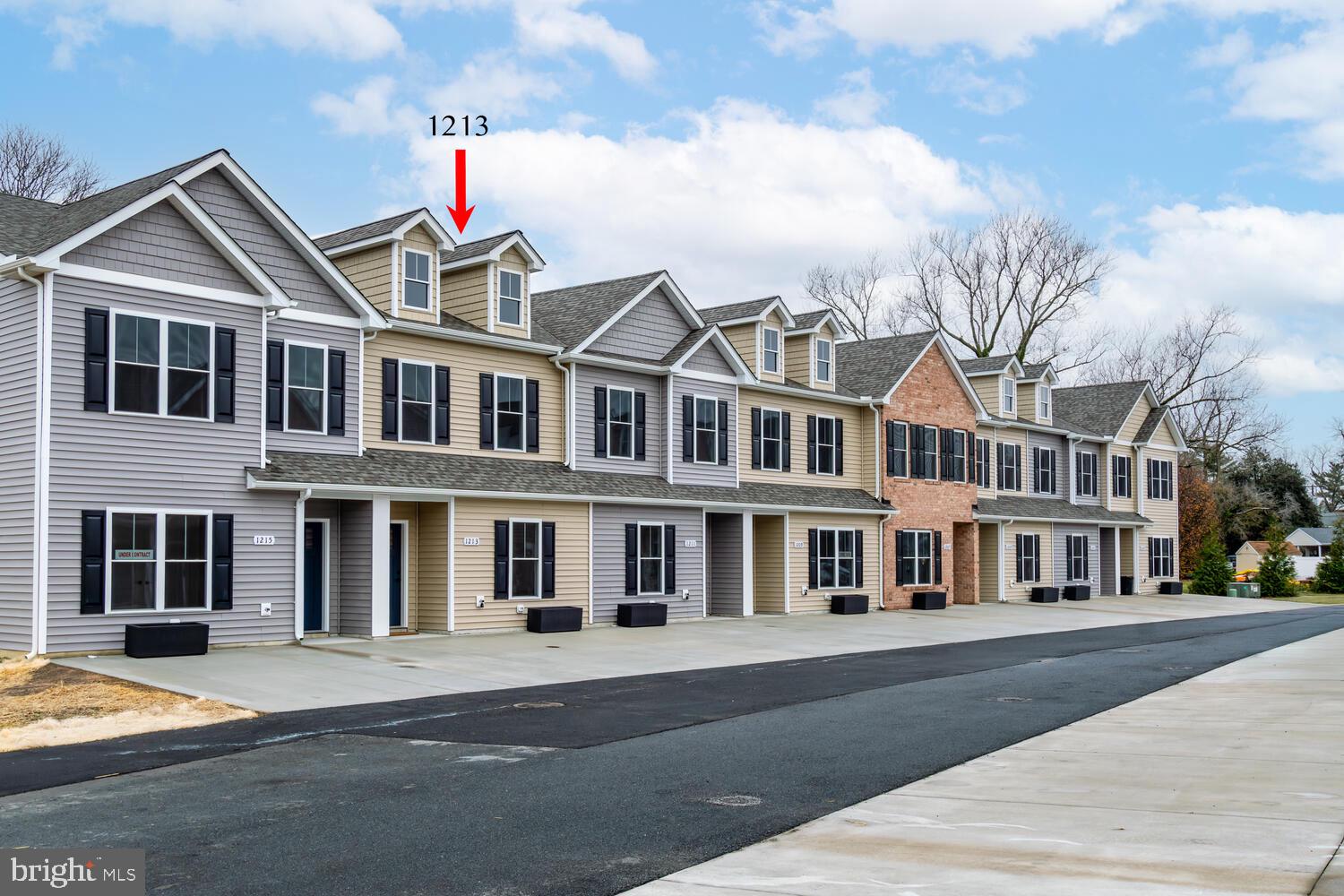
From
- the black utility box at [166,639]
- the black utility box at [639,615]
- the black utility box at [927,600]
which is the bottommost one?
the black utility box at [927,600]

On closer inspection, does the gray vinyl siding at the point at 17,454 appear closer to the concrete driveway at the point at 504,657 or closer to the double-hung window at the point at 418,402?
the concrete driveway at the point at 504,657

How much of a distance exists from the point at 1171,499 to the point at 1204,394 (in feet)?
55.0

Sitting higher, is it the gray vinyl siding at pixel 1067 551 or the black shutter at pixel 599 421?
the black shutter at pixel 599 421

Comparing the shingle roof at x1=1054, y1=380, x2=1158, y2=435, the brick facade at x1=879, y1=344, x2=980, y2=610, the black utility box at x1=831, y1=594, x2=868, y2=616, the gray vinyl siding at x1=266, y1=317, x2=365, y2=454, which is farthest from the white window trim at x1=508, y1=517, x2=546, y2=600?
the shingle roof at x1=1054, y1=380, x2=1158, y2=435

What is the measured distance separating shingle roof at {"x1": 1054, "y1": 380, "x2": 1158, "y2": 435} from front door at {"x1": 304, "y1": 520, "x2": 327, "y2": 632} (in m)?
36.0

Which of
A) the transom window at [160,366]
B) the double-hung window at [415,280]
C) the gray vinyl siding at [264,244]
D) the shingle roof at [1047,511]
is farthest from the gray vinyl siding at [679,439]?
the shingle roof at [1047,511]

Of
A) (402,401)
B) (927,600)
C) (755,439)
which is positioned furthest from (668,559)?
(927,600)

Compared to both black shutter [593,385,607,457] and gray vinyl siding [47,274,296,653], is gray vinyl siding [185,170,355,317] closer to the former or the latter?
gray vinyl siding [47,274,296,653]

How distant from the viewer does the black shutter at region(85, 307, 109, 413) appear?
19062 mm

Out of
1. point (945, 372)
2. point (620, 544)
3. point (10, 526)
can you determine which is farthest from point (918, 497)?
point (10, 526)

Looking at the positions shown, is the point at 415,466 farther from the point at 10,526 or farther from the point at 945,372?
the point at 945,372

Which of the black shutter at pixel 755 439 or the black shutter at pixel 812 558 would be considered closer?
the black shutter at pixel 755 439

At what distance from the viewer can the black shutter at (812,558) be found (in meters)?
34.6

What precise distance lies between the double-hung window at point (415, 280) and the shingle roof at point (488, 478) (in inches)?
122
